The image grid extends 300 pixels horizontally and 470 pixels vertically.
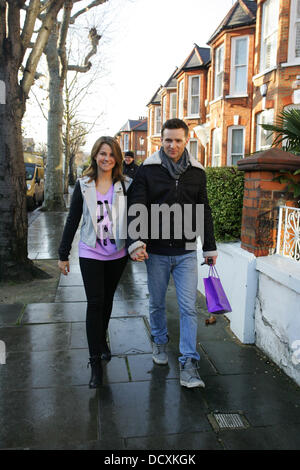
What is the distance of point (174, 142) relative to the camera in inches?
132

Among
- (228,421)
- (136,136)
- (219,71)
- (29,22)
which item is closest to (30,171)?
(219,71)

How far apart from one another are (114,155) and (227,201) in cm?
189

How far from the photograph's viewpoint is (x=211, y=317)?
4.79 metres

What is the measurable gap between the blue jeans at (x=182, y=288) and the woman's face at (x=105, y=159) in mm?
807

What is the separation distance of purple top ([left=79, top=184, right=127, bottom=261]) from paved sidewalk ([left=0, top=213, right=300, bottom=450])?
0.99 m

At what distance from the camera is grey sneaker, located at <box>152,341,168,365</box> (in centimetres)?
362

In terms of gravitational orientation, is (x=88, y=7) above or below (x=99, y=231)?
above

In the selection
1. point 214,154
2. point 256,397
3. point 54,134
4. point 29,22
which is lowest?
point 256,397

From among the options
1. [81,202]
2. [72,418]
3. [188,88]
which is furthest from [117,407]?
[188,88]

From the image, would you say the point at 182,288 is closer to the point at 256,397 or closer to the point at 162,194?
the point at 162,194

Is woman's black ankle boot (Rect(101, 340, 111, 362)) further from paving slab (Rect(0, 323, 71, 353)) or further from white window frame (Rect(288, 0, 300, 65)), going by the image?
white window frame (Rect(288, 0, 300, 65))

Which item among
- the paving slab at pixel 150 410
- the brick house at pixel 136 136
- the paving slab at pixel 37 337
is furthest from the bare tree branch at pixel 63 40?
the brick house at pixel 136 136

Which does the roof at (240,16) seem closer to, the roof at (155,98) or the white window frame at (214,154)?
the white window frame at (214,154)
